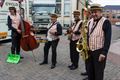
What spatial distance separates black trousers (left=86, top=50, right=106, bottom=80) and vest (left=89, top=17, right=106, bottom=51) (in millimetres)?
118

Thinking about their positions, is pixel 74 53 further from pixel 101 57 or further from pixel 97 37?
pixel 101 57

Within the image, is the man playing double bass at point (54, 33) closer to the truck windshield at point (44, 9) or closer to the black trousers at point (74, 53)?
the black trousers at point (74, 53)

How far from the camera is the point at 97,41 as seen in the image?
7129 mm

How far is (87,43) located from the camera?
7.32 metres

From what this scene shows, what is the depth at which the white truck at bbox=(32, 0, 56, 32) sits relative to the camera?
2852 cm

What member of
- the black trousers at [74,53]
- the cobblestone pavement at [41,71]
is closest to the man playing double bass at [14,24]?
the cobblestone pavement at [41,71]

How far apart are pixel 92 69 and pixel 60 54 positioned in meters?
7.22

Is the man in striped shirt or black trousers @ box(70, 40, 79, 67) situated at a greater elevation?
the man in striped shirt

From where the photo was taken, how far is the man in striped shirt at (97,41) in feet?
22.8

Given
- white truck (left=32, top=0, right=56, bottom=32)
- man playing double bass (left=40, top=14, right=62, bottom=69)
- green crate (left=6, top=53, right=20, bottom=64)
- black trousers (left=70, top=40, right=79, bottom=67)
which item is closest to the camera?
black trousers (left=70, top=40, right=79, bottom=67)

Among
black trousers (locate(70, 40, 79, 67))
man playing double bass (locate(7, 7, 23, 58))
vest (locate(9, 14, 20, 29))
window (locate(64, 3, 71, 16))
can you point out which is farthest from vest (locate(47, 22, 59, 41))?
window (locate(64, 3, 71, 16))

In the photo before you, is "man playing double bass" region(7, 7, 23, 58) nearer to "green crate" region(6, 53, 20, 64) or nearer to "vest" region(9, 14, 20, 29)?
"vest" region(9, 14, 20, 29)

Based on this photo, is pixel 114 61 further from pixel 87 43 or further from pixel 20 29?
pixel 87 43

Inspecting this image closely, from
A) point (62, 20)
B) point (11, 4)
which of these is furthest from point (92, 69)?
point (62, 20)
